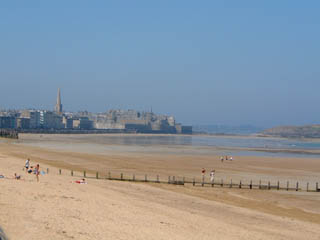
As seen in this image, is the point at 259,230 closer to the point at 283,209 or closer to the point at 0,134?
the point at 283,209

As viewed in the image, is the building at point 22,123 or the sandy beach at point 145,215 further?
the building at point 22,123

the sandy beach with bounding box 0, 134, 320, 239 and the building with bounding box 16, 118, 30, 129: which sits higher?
the building with bounding box 16, 118, 30, 129

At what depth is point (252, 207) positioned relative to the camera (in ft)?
68.6

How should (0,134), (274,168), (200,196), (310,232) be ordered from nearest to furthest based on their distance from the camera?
1. (310,232)
2. (200,196)
3. (274,168)
4. (0,134)

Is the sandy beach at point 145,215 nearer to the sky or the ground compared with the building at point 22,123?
nearer to the ground

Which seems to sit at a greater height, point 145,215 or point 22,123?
point 22,123

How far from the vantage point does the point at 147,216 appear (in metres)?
14.4

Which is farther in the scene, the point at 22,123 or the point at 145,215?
the point at 22,123

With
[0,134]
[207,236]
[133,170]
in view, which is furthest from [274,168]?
[0,134]

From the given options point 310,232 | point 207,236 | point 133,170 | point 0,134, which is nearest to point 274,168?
point 133,170

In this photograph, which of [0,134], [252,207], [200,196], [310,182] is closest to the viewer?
[252,207]

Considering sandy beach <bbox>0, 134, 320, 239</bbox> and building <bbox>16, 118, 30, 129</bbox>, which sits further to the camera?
building <bbox>16, 118, 30, 129</bbox>

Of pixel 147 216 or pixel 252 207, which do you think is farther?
pixel 252 207

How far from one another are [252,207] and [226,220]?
205 inches
